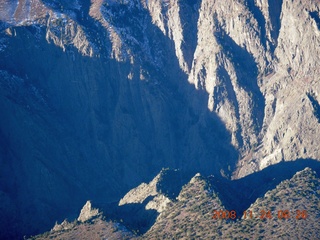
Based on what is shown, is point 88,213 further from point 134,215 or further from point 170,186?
point 170,186

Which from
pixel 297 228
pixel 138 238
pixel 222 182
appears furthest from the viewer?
pixel 222 182

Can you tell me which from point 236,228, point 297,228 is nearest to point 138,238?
point 236,228

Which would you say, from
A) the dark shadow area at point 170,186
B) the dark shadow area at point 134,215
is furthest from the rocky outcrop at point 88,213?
the dark shadow area at point 170,186

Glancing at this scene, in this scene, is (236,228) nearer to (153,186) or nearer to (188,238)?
(188,238)
